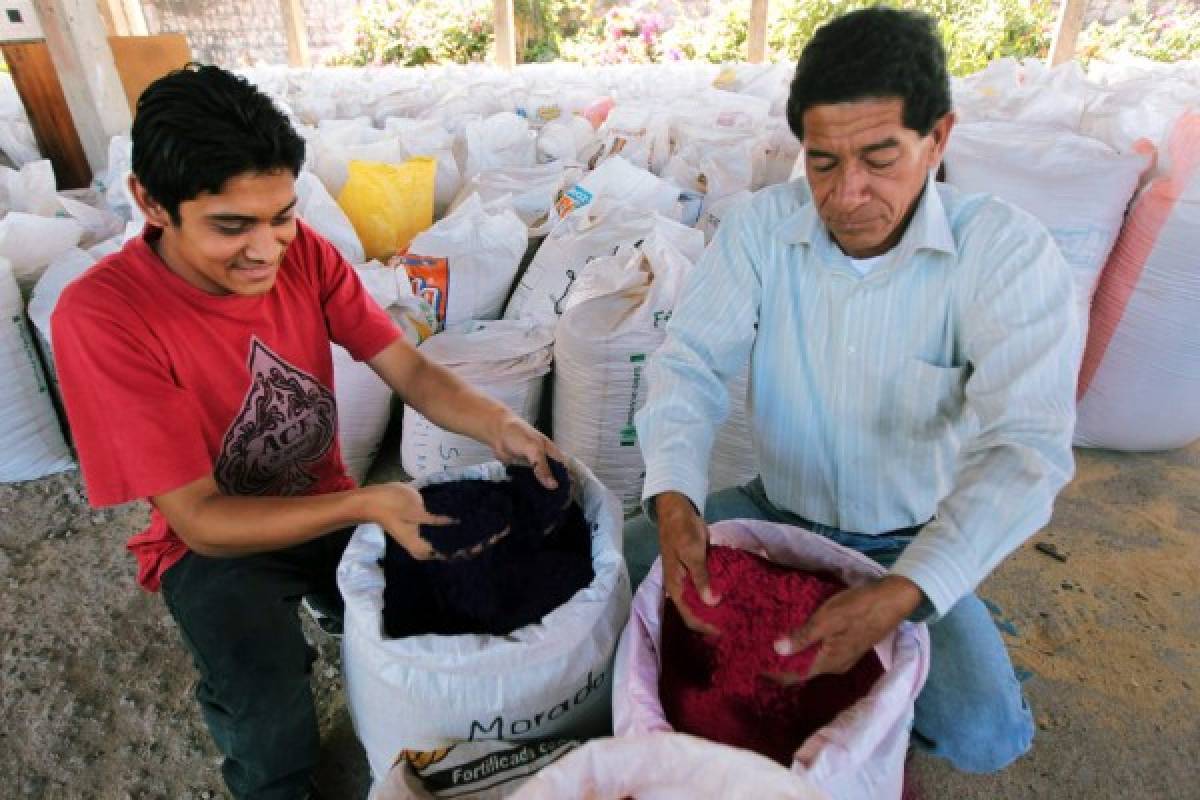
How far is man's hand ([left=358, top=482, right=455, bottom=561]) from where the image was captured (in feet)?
3.28

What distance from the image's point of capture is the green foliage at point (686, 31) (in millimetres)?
7383

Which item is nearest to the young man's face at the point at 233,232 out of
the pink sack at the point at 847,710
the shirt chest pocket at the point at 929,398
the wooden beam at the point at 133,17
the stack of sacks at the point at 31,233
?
the pink sack at the point at 847,710

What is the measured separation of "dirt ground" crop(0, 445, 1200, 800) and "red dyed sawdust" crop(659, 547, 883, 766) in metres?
0.69

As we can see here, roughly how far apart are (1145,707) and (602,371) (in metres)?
1.40

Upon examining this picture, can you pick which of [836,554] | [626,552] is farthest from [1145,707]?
[626,552]

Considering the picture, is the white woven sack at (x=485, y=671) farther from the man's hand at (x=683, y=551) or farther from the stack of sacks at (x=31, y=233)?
the stack of sacks at (x=31, y=233)

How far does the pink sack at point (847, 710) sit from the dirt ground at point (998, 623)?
0.67 m

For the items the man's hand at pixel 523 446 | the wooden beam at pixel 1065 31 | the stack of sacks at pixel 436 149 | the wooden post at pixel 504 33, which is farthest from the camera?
the wooden post at pixel 504 33

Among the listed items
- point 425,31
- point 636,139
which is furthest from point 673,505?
point 425,31

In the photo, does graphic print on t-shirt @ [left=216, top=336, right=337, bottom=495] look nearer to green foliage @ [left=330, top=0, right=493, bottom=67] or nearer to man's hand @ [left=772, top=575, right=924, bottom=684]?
man's hand @ [left=772, top=575, right=924, bottom=684]

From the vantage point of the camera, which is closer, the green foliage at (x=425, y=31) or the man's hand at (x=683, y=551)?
the man's hand at (x=683, y=551)

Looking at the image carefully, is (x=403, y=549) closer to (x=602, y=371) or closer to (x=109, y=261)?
(x=109, y=261)

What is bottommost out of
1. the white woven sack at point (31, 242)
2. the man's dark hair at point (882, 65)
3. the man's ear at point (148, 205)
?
the white woven sack at point (31, 242)

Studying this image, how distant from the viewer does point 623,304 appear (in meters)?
1.91
